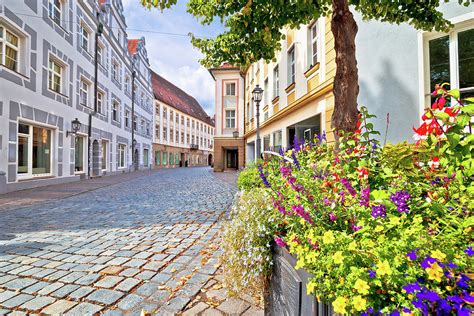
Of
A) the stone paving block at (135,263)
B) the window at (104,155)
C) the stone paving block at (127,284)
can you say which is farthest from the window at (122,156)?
the stone paving block at (127,284)

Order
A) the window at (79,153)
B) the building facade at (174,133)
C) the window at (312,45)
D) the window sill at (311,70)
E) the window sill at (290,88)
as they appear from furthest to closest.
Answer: the building facade at (174,133)
the window at (79,153)
the window sill at (290,88)
the window at (312,45)
the window sill at (311,70)

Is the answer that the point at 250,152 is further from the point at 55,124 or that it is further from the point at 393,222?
the point at 393,222

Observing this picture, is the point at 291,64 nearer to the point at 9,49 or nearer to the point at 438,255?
the point at 438,255

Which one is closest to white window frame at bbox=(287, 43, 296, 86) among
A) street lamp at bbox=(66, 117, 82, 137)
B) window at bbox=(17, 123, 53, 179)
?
window at bbox=(17, 123, 53, 179)

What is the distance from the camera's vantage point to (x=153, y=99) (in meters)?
33.4

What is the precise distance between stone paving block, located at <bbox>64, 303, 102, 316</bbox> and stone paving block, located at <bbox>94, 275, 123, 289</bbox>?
0.28 meters

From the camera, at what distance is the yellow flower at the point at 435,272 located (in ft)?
2.64

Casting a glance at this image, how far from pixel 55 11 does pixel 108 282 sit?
47.5ft

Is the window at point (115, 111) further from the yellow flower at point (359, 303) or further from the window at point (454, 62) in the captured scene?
the yellow flower at point (359, 303)

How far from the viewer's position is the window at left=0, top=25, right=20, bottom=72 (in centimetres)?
859

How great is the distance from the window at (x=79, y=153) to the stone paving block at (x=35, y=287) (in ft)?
43.6

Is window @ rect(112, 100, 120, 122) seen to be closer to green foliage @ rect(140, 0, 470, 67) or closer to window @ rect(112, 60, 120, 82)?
window @ rect(112, 60, 120, 82)

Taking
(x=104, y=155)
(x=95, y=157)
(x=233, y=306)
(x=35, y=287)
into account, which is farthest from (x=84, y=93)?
(x=233, y=306)

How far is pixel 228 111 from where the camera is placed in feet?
71.3
